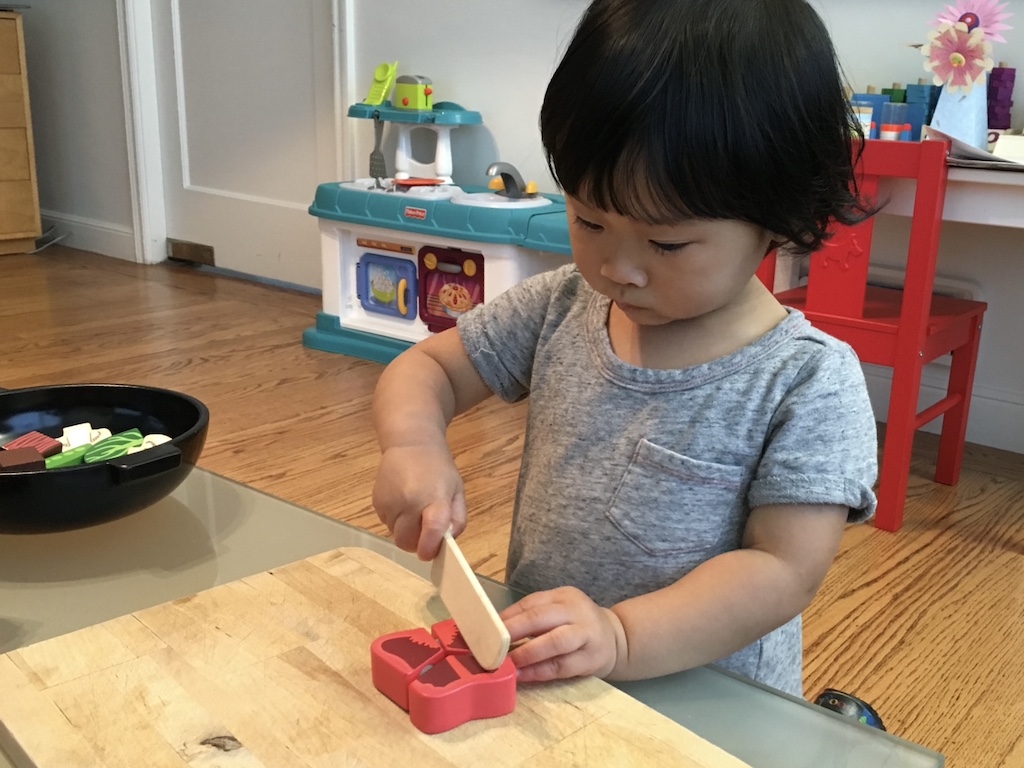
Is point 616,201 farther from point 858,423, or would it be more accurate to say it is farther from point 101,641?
point 101,641

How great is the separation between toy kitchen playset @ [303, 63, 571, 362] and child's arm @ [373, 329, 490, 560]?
3.79 ft

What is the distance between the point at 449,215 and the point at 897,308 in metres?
0.86

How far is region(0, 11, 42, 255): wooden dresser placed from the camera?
3.14 m

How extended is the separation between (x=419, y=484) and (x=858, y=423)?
0.25 metres

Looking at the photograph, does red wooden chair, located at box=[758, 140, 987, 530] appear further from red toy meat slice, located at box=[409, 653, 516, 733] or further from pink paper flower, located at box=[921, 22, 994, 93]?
red toy meat slice, located at box=[409, 653, 516, 733]

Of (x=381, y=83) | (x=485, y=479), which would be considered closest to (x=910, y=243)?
(x=485, y=479)

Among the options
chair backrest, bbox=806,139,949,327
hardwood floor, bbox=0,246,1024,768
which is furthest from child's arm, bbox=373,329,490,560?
chair backrest, bbox=806,139,949,327

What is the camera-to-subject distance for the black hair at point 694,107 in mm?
511

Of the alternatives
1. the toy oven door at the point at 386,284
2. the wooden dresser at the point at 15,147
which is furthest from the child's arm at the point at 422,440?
the wooden dresser at the point at 15,147

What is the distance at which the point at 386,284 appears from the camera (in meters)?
2.23

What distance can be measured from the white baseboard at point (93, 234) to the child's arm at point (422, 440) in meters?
2.80

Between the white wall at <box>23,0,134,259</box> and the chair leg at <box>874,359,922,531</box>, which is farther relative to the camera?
the white wall at <box>23,0,134,259</box>

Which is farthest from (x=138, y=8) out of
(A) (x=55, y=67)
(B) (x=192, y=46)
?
(A) (x=55, y=67)

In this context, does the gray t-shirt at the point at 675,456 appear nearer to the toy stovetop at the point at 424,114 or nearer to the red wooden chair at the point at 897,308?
the red wooden chair at the point at 897,308
